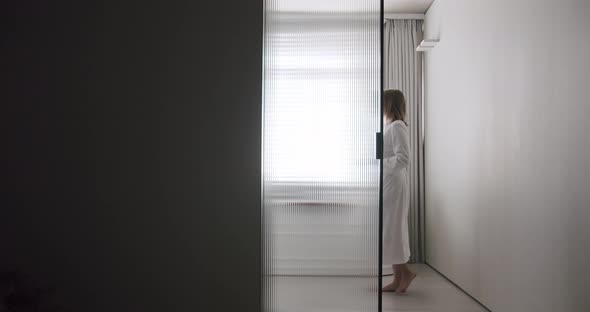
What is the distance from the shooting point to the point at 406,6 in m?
4.29

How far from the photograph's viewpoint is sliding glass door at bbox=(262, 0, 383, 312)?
77.0 inches

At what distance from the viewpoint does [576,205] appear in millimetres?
1928

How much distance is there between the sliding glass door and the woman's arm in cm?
133

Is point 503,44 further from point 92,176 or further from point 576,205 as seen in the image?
point 92,176

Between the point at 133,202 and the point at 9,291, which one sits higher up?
the point at 133,202

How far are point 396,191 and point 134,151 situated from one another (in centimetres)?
194

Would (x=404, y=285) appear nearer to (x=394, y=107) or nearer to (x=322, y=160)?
(x=394, y=107)

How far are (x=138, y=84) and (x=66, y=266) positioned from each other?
0.86 meters

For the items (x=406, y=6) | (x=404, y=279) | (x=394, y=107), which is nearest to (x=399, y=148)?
(x=394, y=107)

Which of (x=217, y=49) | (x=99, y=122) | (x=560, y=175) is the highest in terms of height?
(x=217, y=49)

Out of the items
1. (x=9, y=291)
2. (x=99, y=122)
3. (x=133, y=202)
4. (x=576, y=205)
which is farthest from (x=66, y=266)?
(x=576, y=205)

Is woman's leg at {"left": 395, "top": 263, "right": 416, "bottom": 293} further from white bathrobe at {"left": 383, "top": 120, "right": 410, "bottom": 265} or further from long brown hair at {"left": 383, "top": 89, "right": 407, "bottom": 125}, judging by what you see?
long brown hair at {"left": 383, "top": 89, "right": 407, "bottom": 125}

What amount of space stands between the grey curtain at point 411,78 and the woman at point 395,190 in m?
1.15

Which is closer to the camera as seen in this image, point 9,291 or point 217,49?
point 9,291
